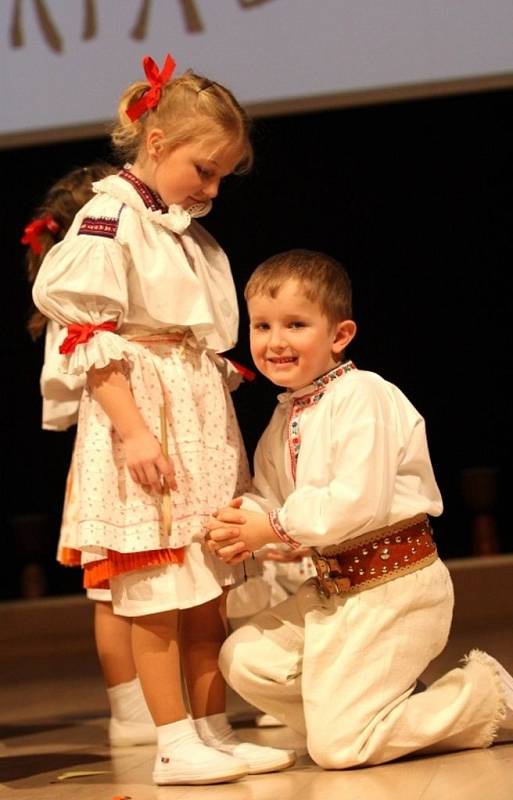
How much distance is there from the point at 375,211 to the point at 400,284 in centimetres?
27

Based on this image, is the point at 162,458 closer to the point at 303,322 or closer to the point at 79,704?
the point at 303,322

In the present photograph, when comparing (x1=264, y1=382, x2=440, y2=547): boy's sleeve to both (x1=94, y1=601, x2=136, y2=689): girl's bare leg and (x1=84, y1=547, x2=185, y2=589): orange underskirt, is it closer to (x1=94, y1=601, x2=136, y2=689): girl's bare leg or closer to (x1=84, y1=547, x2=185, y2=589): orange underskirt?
(x1=84, y1=547, x2=185, y2=589): orange underskirt

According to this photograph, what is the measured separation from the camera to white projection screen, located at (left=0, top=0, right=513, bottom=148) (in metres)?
3.67

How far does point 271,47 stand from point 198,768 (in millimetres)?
2479

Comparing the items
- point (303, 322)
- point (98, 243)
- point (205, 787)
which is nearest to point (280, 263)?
point (303, 322)

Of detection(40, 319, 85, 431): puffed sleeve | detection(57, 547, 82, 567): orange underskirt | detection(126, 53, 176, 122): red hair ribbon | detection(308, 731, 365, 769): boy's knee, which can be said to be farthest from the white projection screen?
detection(308, 731, 365, 769): boy's knee

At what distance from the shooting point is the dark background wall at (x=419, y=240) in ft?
14.3

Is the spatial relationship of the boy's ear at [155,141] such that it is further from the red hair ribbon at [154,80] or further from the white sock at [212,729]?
the white sock at [212,729]

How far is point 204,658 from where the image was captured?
2016 mm

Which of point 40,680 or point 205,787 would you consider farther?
point 40,680

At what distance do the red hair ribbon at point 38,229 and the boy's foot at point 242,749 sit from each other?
50.9 inches

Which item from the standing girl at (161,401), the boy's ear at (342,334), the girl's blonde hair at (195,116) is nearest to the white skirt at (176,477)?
the standing girl at (161,401)

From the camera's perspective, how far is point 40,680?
351 cm

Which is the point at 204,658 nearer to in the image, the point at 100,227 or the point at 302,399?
the point at 302,399
